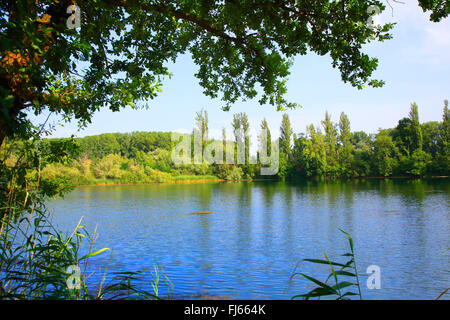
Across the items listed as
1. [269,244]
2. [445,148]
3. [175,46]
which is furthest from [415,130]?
[175,46]

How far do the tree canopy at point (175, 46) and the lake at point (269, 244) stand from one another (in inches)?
66.5

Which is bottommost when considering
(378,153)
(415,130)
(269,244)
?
(269,244)

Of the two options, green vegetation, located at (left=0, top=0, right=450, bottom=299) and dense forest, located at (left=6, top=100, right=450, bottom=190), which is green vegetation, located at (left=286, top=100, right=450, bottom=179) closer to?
dense forest, located at (left=6, top=100, right=450, bottom=190)

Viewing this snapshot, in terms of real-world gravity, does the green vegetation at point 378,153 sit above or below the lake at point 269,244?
above

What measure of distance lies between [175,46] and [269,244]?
657 cm

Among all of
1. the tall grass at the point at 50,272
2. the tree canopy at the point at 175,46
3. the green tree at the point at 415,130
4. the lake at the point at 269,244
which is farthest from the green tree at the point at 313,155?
the tall grass at the point at 50,272

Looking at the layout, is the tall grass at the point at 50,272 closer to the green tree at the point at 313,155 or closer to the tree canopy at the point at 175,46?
the tree canopy at the point at 175,46

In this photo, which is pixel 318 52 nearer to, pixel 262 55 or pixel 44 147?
pixel 262 55

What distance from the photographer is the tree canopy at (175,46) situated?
164 inches

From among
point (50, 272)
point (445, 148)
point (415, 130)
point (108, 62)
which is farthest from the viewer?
point (415, 130)

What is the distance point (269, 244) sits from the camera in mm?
11219

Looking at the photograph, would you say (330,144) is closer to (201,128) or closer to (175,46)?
(201,128)
